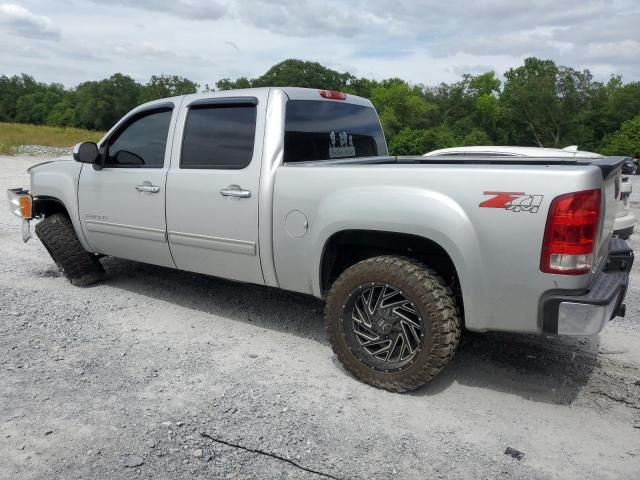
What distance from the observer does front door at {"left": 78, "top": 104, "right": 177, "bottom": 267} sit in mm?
4590

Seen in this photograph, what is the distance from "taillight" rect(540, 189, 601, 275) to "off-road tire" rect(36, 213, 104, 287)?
4322 mm

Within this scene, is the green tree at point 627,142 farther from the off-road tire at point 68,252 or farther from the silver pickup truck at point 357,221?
the off-road tire at point 68,252

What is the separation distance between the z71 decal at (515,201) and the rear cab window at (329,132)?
62.6 inches

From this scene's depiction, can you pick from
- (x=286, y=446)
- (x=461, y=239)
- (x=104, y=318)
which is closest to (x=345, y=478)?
(x=286, y=446)

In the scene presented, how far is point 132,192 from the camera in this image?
473 cm

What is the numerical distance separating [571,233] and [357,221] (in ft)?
3.97

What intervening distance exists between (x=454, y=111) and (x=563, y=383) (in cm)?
5776

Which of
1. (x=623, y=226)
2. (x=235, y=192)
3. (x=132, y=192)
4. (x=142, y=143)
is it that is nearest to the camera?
(x=235, y=192)

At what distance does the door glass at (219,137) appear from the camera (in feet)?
13.5

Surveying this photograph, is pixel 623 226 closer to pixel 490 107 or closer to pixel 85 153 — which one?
pixel 85 153

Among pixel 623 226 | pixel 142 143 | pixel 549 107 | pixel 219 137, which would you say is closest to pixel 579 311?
pixel 219 137

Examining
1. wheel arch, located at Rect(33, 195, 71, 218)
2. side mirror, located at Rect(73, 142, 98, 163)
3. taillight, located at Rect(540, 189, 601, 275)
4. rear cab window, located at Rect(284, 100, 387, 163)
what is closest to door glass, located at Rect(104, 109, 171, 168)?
side mirror, located at Rect(73, 142, 98, 163)

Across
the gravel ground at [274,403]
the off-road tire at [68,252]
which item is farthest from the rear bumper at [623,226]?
the off-road tire at [68,252]

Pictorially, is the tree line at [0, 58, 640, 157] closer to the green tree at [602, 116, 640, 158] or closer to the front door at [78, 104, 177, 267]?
the green tree at [602, 116, 640, 158]
